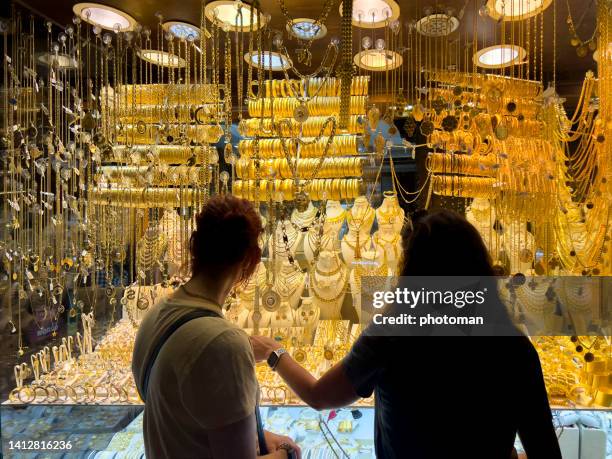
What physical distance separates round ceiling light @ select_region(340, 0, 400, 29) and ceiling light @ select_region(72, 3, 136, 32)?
926mm

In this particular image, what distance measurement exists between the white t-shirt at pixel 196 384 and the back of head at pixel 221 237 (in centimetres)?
9

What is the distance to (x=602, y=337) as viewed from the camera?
1788 mm

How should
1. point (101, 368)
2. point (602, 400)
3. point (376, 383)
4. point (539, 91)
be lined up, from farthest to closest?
point (101, 368) < point (539, 91) < point (602, 400) < point (376, 383)

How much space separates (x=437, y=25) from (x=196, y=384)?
5.24 feet

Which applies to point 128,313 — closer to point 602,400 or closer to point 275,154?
point 275,154

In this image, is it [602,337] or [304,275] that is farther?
[304,275]

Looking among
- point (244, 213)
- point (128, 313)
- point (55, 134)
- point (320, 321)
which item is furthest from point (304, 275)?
point (55, 134)

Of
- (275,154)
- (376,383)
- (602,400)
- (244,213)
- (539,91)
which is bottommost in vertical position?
(602,400)

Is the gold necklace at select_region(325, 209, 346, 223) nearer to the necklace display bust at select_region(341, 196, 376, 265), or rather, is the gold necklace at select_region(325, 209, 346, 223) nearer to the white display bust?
the necklace display bust at select_region(341, 196, 376, 265)

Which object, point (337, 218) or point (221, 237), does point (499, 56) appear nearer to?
point (337, 218)

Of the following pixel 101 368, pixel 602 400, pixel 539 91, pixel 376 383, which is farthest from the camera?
pixel 101 368

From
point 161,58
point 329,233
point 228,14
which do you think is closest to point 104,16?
point 161,58

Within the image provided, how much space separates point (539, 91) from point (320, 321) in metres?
1.35

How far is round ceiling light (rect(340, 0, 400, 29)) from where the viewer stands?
1657 millimetres
